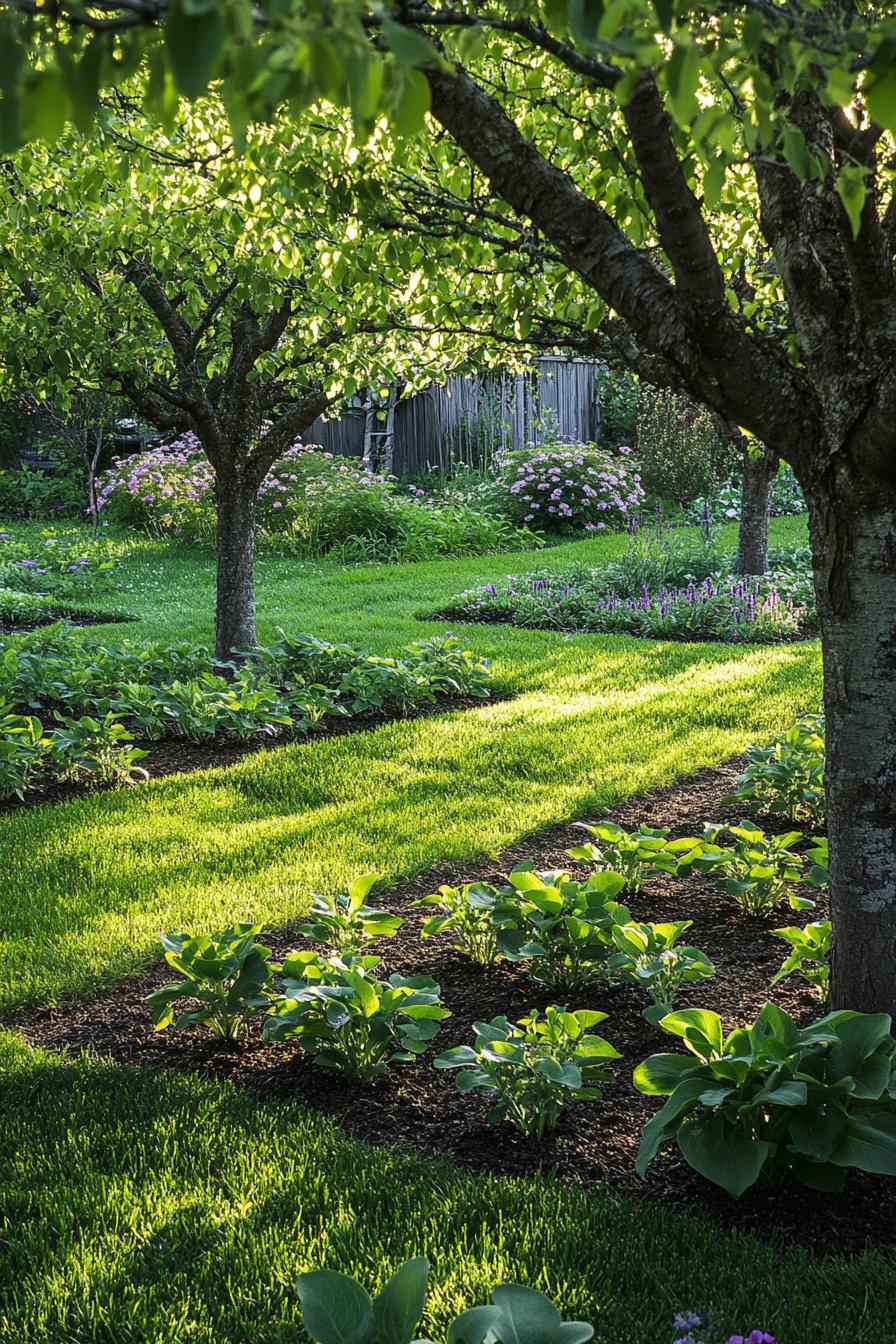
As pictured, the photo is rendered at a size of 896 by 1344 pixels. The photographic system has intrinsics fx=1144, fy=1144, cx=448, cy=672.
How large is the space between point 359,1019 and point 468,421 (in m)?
16.4

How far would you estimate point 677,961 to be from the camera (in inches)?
119

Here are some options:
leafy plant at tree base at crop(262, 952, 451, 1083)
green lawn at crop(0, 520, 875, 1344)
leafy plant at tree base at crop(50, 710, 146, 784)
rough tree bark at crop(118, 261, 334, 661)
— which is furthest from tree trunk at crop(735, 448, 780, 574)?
leafy plant at tree base at crop(262, 952, 451, 1083)

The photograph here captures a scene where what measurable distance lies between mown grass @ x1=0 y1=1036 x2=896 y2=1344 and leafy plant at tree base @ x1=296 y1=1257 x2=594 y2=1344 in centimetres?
39

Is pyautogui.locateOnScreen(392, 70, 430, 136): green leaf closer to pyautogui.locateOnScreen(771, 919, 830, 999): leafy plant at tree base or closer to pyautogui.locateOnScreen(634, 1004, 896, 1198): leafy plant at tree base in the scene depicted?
pyautogui.locateOnScreen(634, 1004, 896, 1198): leafy plant at tree base

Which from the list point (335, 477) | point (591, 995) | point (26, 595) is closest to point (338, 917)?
point (591, 995)

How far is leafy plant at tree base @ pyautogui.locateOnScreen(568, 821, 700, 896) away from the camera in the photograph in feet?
12.0

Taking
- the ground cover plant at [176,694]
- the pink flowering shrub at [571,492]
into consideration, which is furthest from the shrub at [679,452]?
the ground cover plant at [176,694]

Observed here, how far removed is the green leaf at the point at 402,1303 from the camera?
1.65 meters

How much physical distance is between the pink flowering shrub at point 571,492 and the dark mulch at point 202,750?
8.62 meters

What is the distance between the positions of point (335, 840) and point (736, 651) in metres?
4.71

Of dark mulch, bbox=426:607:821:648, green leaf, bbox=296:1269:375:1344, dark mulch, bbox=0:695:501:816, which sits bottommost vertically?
green leaf, bbox=296:1269:375:1344

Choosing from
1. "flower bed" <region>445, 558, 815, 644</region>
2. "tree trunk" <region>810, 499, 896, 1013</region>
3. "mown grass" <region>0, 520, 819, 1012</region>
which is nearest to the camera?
"tree trunk" <region>810, 499, 896, 1013</region>

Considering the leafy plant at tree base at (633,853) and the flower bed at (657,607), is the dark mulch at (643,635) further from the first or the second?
the leafy plant at tree base at (633,853)

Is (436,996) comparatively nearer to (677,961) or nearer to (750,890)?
(677,961)
